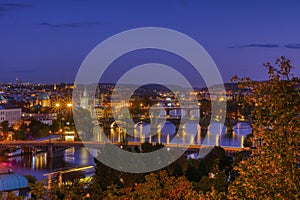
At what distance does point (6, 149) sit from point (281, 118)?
1053cm

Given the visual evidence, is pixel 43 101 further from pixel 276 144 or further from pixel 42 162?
pixel 276 144

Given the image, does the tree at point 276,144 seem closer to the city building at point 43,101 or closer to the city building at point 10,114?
the city building at point 10,114

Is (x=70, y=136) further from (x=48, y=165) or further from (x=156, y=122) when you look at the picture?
(x=156, y=122)

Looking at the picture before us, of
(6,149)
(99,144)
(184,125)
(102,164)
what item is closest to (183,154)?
(99,144)

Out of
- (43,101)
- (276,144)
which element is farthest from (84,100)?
(276,144)

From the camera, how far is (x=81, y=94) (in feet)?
94.4

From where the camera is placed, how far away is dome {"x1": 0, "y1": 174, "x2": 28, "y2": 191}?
16.1ft

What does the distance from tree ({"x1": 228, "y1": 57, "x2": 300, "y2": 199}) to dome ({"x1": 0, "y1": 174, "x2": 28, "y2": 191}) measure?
391 cm

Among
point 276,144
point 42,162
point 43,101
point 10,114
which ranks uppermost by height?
point 43,101

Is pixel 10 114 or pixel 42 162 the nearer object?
pixel 42 162

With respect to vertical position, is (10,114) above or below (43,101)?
below

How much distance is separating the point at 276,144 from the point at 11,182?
13.5 ft

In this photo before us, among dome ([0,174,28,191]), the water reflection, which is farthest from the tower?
dome ([0,174,28,191])

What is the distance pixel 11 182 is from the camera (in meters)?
4.98
